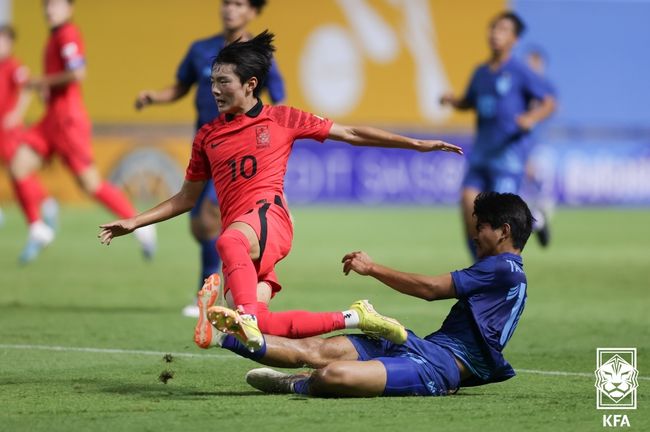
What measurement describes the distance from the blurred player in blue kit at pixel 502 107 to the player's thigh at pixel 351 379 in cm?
583

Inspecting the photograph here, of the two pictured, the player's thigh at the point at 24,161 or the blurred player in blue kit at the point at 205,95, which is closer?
the blurred player in blue kit at the point at 205,95

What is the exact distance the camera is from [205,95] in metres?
9.91

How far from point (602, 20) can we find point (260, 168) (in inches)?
885

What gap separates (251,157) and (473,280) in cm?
140

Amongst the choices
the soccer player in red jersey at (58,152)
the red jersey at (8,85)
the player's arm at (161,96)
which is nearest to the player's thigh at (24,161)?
the soccer player in red jersey at (58,152)

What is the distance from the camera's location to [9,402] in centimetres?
618

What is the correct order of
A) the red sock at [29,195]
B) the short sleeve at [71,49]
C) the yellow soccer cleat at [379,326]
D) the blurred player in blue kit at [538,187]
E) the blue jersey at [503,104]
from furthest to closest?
the blurred player in blue kit at [538,187] → the red sock at [29,195] → the short sleeve at [71,49] → the blue jersey at [503,104] → the yellow soccer cleat at [379,326]

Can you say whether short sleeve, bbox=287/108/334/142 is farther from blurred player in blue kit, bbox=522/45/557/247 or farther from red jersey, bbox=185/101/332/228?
blurred player in blue kit, bbox=522/45/557/247

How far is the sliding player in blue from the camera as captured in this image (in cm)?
624

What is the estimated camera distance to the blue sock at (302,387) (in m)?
6.41

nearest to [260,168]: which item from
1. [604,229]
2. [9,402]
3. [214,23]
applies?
[9,402]

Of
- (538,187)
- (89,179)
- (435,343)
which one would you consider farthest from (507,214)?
(538,187)

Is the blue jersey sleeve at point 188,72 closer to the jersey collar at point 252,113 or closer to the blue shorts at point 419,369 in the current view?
the jersey collar at point 252,113

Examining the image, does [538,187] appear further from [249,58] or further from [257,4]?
[249,58]
